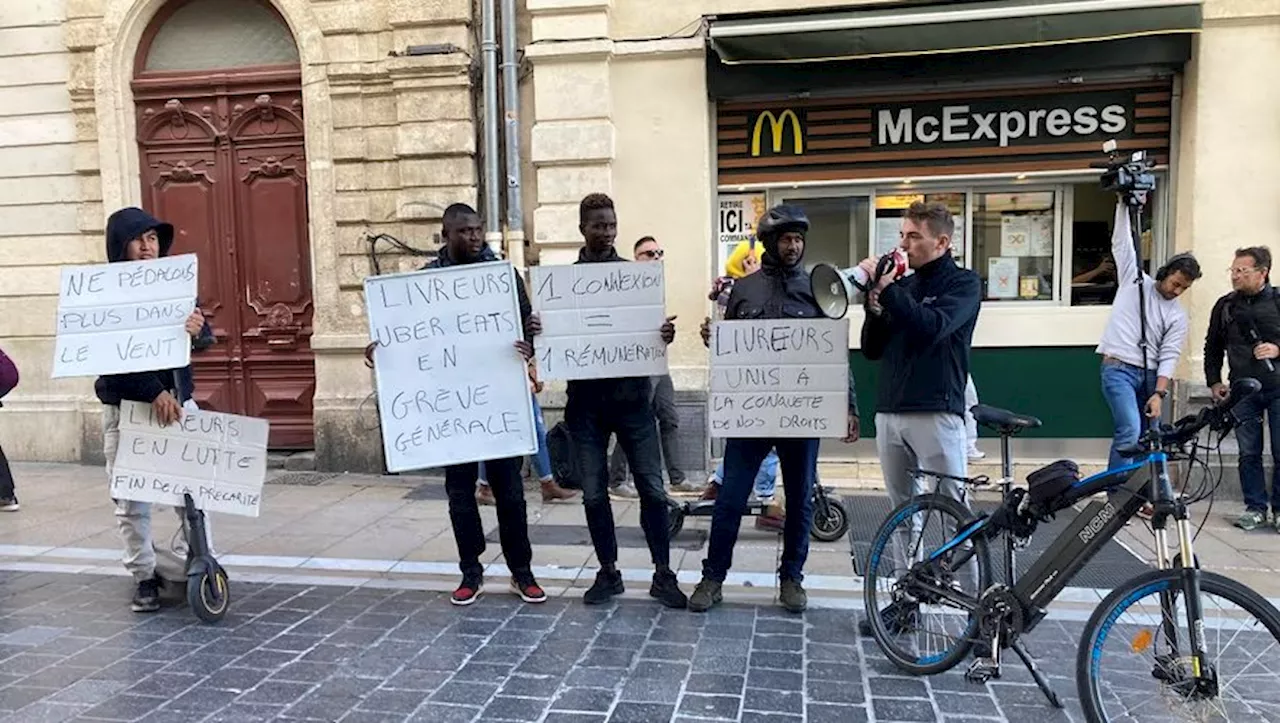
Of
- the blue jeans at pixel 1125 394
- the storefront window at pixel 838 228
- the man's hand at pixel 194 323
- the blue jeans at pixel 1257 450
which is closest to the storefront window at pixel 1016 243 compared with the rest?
the storefront window at pixel 838 228

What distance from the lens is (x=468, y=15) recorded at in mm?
7871

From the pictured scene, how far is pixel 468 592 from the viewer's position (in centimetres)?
469

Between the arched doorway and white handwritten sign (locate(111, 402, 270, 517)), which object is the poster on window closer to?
white handwritten sign (locate(111, 402, 270, 517))

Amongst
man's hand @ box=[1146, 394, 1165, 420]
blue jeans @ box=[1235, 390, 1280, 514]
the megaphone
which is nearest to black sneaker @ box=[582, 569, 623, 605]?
the megaphone

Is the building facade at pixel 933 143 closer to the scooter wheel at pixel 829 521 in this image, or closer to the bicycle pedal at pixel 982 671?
the scooter wheel at pixel 829 521

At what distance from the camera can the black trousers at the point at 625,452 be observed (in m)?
4.51

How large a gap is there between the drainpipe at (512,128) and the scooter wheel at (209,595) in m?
3.99

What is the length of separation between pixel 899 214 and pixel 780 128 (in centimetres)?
130

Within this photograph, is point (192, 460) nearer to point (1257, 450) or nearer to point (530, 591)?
point (530, 591)

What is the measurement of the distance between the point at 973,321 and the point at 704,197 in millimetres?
4106

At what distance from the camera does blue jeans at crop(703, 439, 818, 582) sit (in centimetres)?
435

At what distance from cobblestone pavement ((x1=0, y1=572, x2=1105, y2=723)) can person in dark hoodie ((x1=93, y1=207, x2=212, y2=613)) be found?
0.25 metres

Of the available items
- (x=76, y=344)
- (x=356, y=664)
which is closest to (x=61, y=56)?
(x=76, y=344)

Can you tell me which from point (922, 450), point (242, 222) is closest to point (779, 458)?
point (922, 450)
